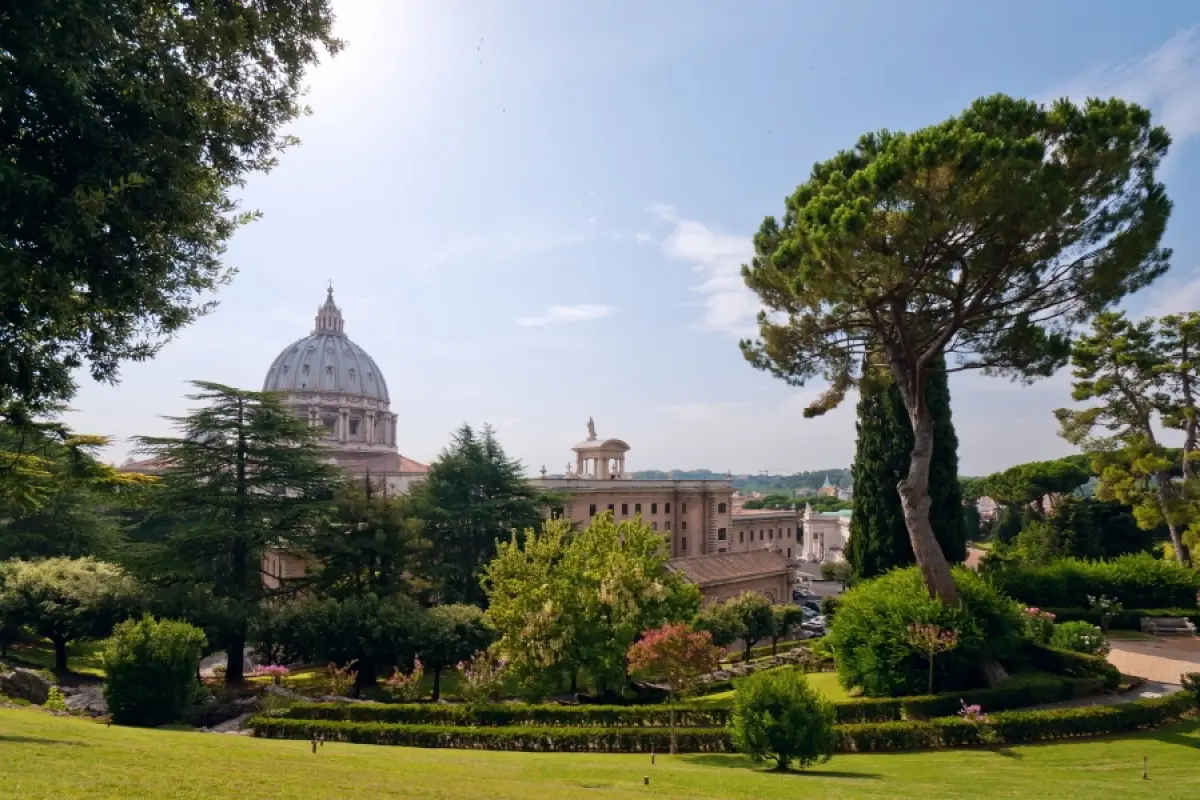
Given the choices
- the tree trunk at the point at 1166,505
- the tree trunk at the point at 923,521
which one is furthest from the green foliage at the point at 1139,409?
the tree trunk at the point at 923,521

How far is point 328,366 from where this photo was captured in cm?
9900

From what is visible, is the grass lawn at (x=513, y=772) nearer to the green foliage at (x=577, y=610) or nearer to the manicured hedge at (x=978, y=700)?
the manicured hedge at (x=978, y=700)

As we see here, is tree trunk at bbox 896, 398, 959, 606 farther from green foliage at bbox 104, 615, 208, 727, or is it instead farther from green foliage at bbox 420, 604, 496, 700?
green foliage at bbox 104, 615, 208, 727

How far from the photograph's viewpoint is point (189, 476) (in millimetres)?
28188

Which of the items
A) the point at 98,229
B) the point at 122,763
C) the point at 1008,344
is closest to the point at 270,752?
the point at 122,763

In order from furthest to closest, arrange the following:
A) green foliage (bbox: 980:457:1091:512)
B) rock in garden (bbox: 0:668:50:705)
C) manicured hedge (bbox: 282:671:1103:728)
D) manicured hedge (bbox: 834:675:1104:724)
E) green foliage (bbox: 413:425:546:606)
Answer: green foliage (bbox: 980:457:1091:512), green foliage (bbox: 413:425:546:606), rock in garden (bbox: 0:668:50:705), manicured hedge (bbox: 834:675:1104:724), manicured hedge (bbox: 282:671:1103:728)

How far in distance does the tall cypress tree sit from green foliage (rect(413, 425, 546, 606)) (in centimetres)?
1580

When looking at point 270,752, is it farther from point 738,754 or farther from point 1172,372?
point 1172,372

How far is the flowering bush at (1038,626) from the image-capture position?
2039cm

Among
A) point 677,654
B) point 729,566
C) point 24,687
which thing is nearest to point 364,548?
point 24,687

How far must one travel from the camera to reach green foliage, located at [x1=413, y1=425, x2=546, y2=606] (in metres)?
35.7

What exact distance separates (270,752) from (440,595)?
23938mm

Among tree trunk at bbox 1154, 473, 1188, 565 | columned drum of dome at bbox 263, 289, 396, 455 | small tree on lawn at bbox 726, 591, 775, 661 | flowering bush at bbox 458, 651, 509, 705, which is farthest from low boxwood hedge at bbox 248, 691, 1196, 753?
columned drum of dome at bbox 263, 289, 396, 455

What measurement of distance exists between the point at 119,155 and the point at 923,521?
17.8 m
